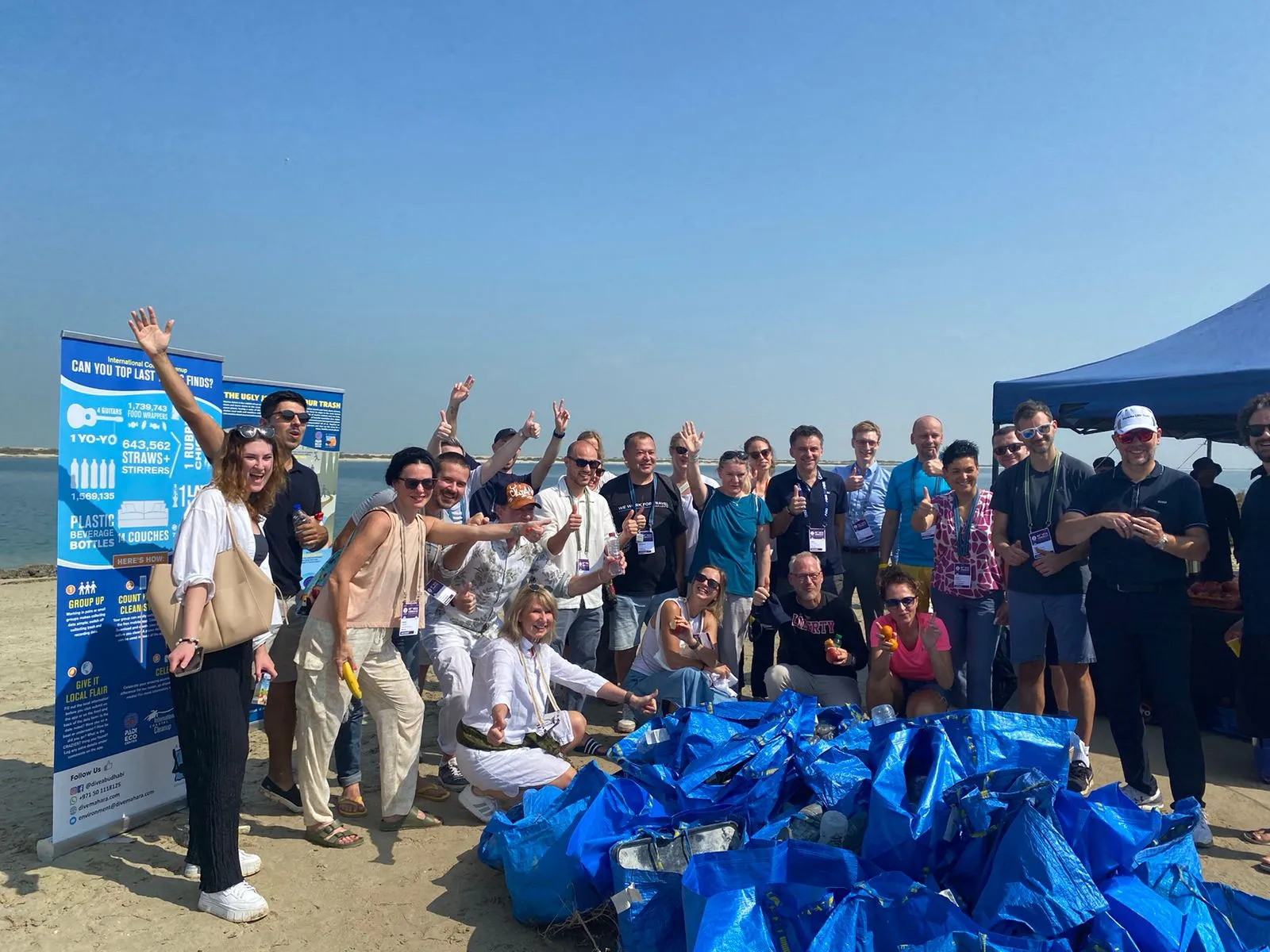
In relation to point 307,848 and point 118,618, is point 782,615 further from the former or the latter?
point 118,618

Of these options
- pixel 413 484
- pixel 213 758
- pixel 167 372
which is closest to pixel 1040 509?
pixel 413 484

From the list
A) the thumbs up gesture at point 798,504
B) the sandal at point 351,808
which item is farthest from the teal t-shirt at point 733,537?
the sandal at point 351,808

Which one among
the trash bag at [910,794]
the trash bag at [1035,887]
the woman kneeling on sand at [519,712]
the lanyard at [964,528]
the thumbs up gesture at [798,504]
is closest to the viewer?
the trash bag at [1035,887]

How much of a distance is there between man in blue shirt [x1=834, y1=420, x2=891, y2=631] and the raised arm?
4.11 metres

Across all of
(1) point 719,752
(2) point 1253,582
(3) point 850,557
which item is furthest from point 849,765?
(3) point 850,557

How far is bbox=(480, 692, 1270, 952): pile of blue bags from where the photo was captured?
2.14 meters

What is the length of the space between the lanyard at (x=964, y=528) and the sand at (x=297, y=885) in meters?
1.36

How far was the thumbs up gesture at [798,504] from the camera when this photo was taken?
5.46 meters

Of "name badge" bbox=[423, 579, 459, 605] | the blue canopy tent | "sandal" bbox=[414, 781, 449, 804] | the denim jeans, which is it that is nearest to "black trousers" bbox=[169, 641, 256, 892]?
the denim jeans

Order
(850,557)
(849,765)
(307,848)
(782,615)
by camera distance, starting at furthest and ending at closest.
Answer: (850,557)
(782,615)
(307,848)
(849,765)

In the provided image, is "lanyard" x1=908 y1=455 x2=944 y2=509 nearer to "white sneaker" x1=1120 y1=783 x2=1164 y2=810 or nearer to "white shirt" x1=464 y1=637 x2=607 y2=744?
"white sneaker" x1=1120 y1=783 x2=1164 y2=810

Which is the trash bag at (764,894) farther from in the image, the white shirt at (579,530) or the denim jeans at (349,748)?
the white shirt at (579,530)

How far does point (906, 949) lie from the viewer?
201 centimetres

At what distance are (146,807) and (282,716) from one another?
2.30 feet
